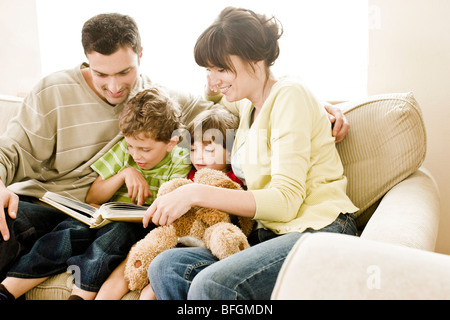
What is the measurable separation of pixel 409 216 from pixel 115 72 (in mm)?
1065

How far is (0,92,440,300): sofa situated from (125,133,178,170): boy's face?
47 centimetres

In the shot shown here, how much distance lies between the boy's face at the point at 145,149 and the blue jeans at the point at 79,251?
0.82ft

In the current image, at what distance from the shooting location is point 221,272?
856 millimetres

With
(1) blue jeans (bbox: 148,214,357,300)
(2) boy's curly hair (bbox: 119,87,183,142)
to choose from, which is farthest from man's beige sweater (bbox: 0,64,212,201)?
(1) blue jeans (bbox: 148,214,357,300)

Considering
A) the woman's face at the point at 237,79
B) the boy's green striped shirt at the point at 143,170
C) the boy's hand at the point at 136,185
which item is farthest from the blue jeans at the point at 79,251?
the woman's face at the point at 237,79

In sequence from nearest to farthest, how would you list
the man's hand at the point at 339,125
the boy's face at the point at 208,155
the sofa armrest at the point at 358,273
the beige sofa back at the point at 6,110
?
the sofa armrest at the point at 358,273, the man's hand at the point at 339,125, the boy's face at the point at 208,155, the beige sofa back at the point at 6,110

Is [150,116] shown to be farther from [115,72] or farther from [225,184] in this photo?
[225,184]

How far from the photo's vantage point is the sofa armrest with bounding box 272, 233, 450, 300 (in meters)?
0.54

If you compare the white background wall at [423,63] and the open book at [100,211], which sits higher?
the white background wall at [423,63]

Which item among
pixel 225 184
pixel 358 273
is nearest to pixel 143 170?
pixel 225 184

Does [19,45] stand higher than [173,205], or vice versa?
[19,45]

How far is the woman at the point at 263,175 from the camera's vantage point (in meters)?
0.97

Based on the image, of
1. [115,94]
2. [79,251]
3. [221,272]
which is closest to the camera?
[221,272]

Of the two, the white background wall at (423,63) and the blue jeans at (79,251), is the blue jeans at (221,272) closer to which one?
the blue jeans at (79,251)
